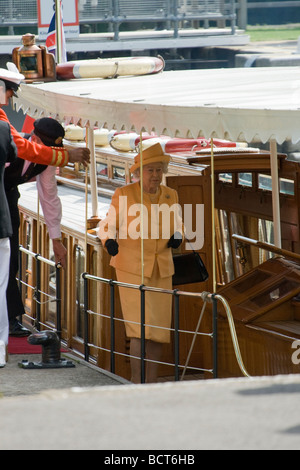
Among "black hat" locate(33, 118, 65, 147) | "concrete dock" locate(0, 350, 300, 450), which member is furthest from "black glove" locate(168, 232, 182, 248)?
"concrete dock" locate(0, 350, 300, 450)

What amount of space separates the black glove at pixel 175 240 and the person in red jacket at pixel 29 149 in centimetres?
95

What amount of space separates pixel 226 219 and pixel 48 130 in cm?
196

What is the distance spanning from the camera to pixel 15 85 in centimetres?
729

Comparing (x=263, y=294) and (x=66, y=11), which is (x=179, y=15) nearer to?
(x=66, y=11)

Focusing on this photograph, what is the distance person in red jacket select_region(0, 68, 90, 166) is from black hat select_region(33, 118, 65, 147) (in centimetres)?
56

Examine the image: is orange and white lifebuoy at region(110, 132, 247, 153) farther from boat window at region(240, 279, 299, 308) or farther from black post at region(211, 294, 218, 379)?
black post at region(211, 294, 218, 379)

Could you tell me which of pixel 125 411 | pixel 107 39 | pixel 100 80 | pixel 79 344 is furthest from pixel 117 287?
pixel 107 39

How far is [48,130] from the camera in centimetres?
822

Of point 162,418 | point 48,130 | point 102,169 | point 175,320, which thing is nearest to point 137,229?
point 175,320

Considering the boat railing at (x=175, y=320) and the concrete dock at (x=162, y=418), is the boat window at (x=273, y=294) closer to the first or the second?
the boat railing at (x=175, y=320)

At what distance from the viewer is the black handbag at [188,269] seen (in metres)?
7.76

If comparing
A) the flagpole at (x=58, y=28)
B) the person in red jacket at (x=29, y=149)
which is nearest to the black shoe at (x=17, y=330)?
the person in red jacket at (x=29, y=149)

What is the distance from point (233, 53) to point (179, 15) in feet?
10.1

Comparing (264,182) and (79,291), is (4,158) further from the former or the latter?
(264,182)
